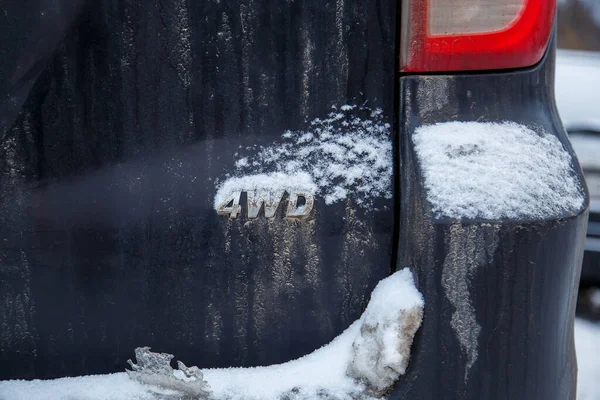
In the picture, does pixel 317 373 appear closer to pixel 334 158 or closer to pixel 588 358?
pixel 334 158

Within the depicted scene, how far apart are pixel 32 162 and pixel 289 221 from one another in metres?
0.46

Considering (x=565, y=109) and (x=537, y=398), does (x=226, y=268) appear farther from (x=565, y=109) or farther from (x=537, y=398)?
(x=565, y=109)

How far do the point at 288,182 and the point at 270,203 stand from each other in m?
0.05

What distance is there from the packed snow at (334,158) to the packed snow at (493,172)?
3.1 inches

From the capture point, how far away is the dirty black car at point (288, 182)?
1.05 meters

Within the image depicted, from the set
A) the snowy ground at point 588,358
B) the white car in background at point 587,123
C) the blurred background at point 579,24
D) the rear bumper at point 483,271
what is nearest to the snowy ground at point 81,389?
the rear bumper at point 483,271

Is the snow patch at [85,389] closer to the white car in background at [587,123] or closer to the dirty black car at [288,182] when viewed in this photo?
the dirty black car at [288,182]

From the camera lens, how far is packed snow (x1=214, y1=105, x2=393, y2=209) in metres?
1.11

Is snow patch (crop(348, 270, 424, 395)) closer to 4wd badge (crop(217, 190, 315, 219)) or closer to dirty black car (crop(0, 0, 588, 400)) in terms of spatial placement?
dirty black car (crop(0, 0, 588, 400))

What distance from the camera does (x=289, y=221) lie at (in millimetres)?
1121

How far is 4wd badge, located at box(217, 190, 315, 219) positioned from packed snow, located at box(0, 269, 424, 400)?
189 millimetres

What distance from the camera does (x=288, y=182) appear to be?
1.11 meters

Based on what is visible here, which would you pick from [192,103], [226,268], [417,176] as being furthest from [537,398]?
[192,103]

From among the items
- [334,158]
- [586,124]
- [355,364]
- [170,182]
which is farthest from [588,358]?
[170,182]
